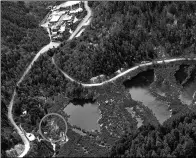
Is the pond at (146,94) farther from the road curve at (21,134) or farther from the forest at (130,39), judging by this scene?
the road curve at (21,134)

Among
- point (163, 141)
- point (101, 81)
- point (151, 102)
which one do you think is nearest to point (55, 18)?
point (101, 81)

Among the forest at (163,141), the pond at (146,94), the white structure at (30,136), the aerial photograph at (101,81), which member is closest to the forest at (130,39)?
the aerial photograph at (101,81)

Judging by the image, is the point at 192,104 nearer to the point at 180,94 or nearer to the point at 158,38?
the point at 180,94

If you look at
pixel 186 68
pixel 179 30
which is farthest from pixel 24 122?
pixel 179 30

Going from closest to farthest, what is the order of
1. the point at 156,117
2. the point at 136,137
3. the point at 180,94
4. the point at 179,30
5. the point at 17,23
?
the point at 136,137 → the point at 156,117 → the point at 180,94 → the point at 179,30 → the point at 17,23

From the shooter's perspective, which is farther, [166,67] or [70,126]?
[166,67]

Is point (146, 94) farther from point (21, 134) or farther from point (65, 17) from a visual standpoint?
point (65, 17)

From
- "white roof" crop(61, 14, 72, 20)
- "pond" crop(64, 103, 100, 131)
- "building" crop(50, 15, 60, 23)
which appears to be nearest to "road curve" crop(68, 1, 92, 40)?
"white roof" crop(61, 14, 72, 20)

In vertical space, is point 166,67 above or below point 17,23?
below

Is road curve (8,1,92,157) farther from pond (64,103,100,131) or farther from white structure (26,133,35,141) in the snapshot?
pond (64,103,100,131)
